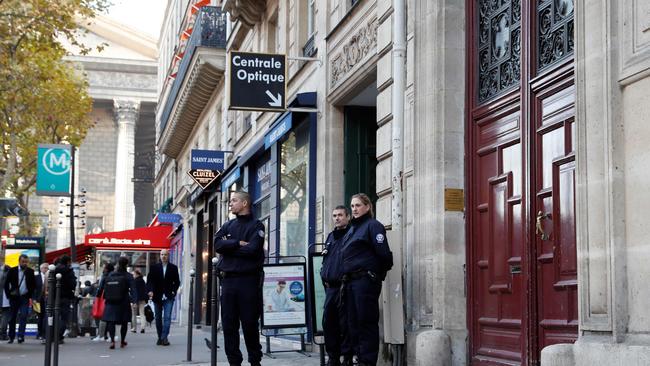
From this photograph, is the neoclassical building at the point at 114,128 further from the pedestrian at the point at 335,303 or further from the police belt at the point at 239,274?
the police belt at the point at 239,274

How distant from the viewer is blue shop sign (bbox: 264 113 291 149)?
54.5ft

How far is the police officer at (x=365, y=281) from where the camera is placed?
1005 centimetres

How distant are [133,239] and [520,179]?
93.6ft

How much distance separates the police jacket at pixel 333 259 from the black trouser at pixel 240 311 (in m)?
0.70

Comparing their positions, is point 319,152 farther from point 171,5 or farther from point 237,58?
point 171,5

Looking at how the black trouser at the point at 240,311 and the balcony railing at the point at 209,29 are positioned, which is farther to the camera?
the balcony railing at the point at 209,29

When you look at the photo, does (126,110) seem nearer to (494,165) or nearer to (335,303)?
(335,303)

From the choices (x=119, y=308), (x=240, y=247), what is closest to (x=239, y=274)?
(x=240, y=247)

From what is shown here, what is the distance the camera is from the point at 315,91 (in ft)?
53.5

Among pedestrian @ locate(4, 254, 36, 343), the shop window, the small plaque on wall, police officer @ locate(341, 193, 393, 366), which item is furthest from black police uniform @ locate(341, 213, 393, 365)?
pedestrian @ locate(4, 254, 36, 343)

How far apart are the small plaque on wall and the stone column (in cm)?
7076

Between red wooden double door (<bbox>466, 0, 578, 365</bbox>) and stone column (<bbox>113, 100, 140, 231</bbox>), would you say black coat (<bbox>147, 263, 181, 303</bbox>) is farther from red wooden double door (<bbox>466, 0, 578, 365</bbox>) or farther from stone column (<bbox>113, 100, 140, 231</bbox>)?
stone column (<bbox>113, 100, 140, 231</bbox>)

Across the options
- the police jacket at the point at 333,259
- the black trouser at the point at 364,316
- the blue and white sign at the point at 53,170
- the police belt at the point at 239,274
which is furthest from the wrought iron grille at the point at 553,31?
the blue and white sign at the point at 53,170

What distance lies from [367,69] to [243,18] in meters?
9.70
